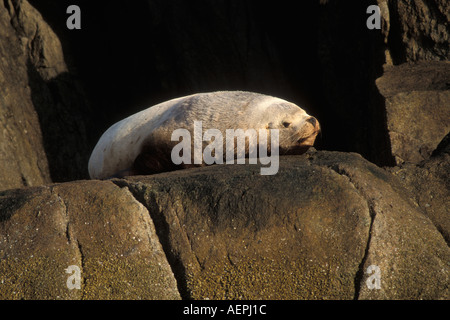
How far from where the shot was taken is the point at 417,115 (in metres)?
5.15

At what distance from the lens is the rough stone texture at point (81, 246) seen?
2986 mm

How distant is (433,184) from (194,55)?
4584 mm

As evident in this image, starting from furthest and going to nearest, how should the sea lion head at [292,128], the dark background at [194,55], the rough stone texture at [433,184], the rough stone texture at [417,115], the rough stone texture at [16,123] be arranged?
the dark background at [194,55] → the rough stone texture at [16,123] → the rough stone texture at [417,115] → the sea lion head at [292,128] → the rough stone texture at [433,184]

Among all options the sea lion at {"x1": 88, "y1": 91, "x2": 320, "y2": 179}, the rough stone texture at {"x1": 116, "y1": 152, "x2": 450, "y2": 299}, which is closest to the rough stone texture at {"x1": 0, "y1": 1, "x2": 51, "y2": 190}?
the sea lion at {"x1": 88, "y1": 91, "x2": 320, "y2": 179}

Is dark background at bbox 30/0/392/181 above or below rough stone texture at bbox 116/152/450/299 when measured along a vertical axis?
above

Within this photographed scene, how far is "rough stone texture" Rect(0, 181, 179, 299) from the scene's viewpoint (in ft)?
9.80

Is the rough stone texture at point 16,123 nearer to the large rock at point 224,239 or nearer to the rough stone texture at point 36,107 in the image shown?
the rough stone texture at point 36,107

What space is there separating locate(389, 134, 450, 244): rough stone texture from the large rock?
356mm

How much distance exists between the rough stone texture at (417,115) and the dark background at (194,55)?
1.70 metres

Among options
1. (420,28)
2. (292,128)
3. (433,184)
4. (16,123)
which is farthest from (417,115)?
(16,123)

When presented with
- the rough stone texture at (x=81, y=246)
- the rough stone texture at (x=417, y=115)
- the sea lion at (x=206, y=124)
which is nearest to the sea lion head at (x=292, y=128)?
the sea lion at (x=206, y=124)

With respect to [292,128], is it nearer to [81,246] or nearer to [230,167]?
[230,167]

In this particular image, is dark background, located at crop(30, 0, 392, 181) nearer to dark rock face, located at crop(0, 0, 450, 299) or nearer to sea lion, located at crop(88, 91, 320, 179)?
dark rock face, located at crop(0, 0, 450, 299)
